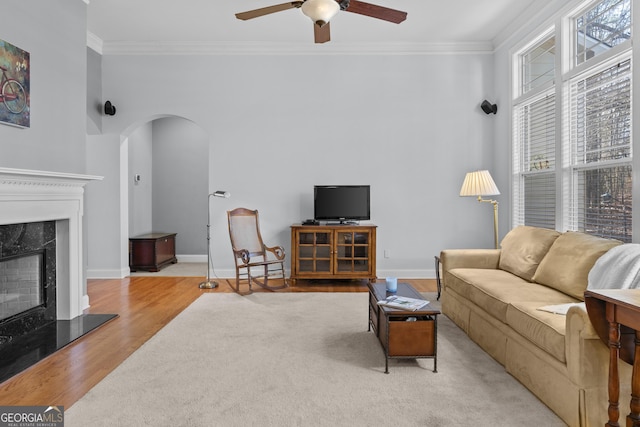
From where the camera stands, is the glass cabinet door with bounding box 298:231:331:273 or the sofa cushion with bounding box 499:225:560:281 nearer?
the sofa cushion with bounding box 499:225:560:281

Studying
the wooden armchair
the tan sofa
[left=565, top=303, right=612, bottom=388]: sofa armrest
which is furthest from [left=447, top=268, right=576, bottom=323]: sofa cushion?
the wooden armchair

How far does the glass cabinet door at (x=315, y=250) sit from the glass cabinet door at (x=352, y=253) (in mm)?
128

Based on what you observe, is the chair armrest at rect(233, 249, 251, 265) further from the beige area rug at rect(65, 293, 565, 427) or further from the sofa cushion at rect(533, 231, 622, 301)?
the sofa cushion at rect(533, 231, 622, 301)

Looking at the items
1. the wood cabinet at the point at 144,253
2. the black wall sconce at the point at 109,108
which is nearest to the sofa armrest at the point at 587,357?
the wood cabinet at the point at 144,253

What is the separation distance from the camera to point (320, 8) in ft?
9.18

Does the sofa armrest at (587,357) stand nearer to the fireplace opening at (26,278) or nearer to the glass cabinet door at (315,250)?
the glass cabinet door at (315,250)

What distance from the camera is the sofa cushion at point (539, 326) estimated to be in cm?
193

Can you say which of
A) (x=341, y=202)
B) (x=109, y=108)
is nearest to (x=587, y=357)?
(x=341, y=202)

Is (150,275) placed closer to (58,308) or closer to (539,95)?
(58,308)

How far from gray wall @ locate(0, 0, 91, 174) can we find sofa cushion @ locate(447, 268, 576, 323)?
361cm

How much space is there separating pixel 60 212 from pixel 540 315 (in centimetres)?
371

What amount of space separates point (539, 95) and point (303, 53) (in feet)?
9.75

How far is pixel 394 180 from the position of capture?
209 inches

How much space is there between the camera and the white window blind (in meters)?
4.01
